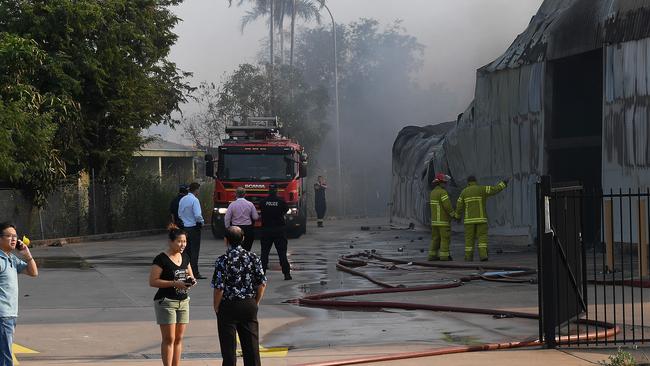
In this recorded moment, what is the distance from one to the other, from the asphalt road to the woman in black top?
99 cm

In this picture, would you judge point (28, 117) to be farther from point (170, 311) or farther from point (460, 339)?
point (170, 311)

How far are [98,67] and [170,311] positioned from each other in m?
24.8

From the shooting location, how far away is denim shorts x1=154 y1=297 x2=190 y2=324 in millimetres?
8922

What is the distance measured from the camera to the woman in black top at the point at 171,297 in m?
8.90

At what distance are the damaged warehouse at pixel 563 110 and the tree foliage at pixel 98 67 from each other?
37.0 ft

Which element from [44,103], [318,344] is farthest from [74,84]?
[318,344]

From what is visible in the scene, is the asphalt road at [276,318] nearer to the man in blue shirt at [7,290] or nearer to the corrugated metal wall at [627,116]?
the man in blue shirt at [7,290]

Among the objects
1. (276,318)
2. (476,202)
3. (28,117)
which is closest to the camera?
(276,318)

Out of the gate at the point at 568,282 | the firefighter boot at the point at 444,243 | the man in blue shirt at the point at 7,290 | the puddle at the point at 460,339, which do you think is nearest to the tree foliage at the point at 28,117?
the firefighter boot at the point at 444,243

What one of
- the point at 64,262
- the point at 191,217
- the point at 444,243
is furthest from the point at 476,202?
the point at 64,262

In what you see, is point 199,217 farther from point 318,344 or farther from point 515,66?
point 515,66

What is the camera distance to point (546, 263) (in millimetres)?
10469

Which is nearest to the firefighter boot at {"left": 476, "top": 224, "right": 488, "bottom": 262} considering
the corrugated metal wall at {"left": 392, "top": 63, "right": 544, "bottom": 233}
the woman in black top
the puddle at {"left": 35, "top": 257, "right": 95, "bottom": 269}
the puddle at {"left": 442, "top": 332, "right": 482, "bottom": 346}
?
the corrugated metal wall at {"left": 392, "top": 63, "right": 544, "bottom": 233}

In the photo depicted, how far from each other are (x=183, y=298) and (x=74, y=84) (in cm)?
2346
